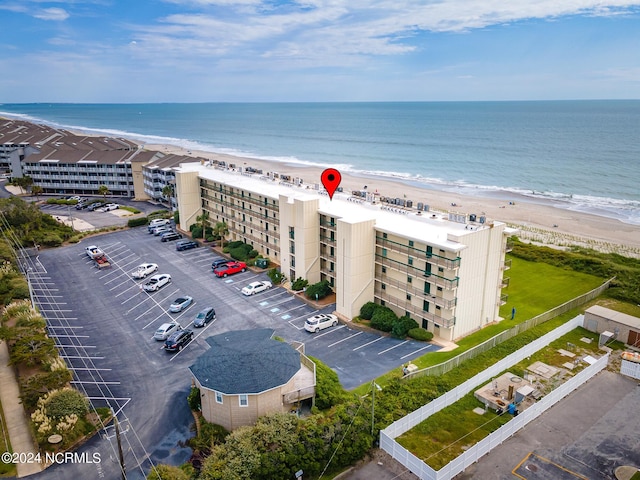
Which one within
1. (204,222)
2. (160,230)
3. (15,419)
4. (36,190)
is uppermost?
(36,190)

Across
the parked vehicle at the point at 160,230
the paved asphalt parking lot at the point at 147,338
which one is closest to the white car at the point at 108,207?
the parked vehicle at the point at 160,230

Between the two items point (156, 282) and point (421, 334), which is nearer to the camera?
point (421, 334)

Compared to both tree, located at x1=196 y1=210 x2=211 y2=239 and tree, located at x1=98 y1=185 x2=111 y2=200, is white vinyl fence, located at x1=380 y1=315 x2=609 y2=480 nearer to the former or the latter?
tree, located at x1=196 y1=210 x2=211 y2=239

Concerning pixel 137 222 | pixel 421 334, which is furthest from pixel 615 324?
pixel 137 222

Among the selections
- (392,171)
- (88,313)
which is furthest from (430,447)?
(392,171)

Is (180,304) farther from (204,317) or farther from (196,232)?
(196,232)

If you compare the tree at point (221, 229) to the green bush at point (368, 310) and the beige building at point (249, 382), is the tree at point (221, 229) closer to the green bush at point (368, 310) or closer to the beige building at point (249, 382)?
the green bush at point (368, 310)

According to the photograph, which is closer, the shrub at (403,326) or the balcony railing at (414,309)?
the balcony railing at (414,309)
